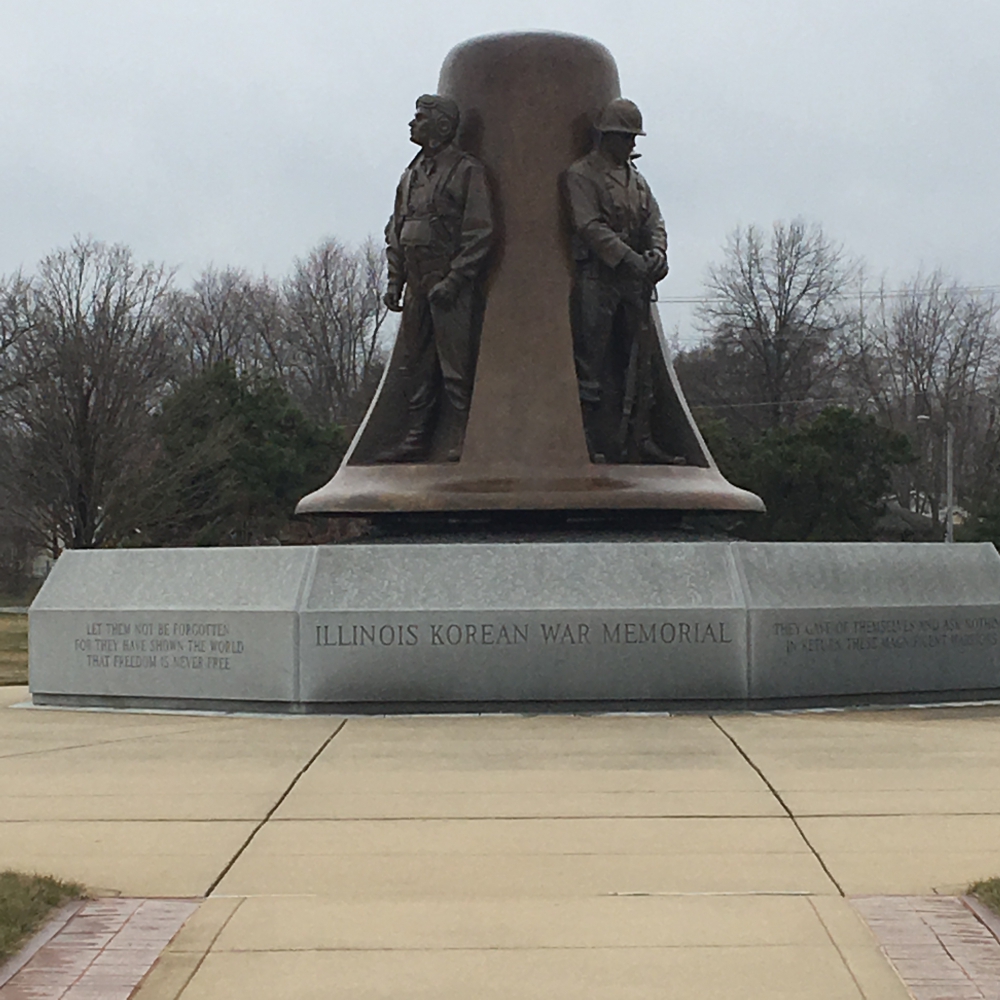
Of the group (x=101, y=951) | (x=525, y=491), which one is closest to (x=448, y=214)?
(x=525, y=491)

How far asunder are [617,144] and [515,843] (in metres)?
8.03

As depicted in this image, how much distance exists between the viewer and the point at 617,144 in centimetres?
1263

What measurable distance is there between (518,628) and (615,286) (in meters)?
3.79

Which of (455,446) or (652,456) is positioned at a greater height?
(455,446)

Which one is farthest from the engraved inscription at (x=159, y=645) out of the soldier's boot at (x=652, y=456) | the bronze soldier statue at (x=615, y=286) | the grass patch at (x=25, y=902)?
the grass patch at (x=25, y=902)

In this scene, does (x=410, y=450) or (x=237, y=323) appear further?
(x=237, y=323)

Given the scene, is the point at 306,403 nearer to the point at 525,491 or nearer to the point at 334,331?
the point at 334,331

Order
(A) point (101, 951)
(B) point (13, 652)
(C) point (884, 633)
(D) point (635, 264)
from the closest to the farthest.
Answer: (A) point (101, 951) < (C) point (884, 633) < (D) point (635, 264) < (B) point (13, 652)

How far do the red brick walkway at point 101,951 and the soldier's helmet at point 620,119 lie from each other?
29.3 ft

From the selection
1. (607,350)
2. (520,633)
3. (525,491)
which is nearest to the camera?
(520,633)

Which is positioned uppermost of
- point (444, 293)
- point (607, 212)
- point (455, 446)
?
point (607, 212)

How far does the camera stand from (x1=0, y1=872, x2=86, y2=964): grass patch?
14.7ft

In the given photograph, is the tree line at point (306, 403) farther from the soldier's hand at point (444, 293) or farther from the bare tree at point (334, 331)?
the soldier's hand at point (444, 293)

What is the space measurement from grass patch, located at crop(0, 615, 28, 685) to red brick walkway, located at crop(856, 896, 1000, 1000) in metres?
11.9
